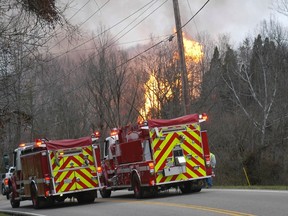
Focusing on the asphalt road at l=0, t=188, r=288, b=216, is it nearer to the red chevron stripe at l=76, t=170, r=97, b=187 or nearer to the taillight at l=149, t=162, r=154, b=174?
the taillight at l=149, t=162, r=154, b=174

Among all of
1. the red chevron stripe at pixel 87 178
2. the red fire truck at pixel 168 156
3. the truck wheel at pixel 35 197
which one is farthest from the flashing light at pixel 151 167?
the truck wheel at pixel 35 197

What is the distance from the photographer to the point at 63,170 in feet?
61.2

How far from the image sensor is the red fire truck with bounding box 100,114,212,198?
1756cm

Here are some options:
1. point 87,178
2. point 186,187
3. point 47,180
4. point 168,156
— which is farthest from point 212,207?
point 47,180

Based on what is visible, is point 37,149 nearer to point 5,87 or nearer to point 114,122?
point 5,87

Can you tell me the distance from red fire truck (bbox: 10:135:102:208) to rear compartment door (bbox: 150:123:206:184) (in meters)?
2.80

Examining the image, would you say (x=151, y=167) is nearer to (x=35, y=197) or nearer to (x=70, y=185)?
(x=70, y=185)

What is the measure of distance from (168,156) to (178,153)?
0.41 meters

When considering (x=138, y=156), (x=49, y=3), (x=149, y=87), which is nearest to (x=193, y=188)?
(x=138, y=156)

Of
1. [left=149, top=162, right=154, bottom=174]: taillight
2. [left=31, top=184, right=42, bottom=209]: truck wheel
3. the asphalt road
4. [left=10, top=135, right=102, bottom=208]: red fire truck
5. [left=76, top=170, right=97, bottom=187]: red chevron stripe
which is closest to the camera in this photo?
the asphalt road

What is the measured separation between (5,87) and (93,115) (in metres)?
34.1

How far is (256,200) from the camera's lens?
13.8m

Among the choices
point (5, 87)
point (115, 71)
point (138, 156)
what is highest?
point (115, 71)

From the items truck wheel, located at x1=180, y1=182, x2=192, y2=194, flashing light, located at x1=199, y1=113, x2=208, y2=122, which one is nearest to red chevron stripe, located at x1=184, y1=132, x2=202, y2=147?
flashing light, located at x1=199, y1=113, x2=208, y2=122
